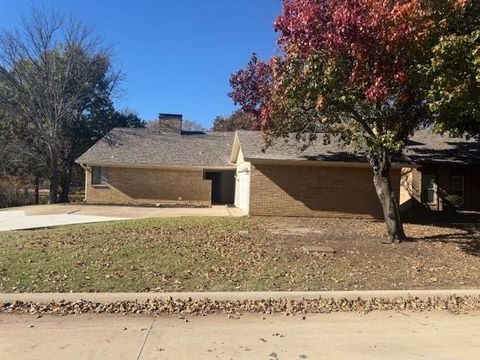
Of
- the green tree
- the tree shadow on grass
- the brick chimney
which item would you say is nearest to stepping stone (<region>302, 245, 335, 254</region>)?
the tree shadow on grass

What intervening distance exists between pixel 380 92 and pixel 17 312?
25.6ft

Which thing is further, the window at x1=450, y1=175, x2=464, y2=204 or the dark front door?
the dark front door

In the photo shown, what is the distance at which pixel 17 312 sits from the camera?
7098 millimetres

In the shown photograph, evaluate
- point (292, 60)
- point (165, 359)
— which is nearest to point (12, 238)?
point (292, 60)

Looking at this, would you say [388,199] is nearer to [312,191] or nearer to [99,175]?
[312,191]

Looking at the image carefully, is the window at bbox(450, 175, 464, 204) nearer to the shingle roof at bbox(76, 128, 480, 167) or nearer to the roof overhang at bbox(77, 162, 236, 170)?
the shingle roof at bbox(76, 128, 480, 167)

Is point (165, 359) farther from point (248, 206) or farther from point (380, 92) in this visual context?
point (248, 206)

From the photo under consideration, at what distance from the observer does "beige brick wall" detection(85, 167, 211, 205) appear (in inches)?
1177

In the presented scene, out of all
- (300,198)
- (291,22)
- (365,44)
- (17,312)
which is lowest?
(17,312)

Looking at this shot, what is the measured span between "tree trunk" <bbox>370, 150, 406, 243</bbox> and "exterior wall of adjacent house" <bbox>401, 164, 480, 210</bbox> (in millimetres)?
11982

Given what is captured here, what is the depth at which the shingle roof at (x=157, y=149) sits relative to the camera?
30.2m

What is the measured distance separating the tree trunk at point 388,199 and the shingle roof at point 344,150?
533 centimetres

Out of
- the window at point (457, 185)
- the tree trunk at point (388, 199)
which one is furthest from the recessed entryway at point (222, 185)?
the tree trunk at point (388, 199)

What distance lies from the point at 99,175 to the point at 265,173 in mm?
13048
